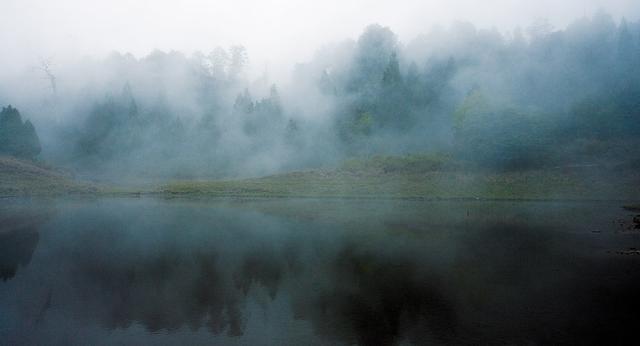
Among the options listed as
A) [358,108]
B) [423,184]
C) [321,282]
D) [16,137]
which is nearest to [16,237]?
[321,282]

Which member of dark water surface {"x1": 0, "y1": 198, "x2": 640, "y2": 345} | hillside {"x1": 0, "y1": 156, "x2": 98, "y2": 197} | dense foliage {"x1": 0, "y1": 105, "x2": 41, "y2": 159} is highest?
dense foliage {"x1": 0, "y1": 105, "x2": 41, "y2": 159}

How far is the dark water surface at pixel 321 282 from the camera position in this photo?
13664 mm

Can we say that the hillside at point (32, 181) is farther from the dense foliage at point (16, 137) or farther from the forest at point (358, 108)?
the forest at point (358, 108)

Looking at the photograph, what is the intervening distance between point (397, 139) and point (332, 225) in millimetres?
61603

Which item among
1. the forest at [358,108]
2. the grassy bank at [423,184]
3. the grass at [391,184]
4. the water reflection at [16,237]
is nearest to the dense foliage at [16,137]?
the forest at [358,108]

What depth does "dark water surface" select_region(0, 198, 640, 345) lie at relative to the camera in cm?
1366

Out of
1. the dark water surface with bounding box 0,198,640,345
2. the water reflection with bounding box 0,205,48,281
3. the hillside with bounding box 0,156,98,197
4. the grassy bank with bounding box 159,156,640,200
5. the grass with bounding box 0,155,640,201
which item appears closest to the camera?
the dark water surface with bounding box 0,198,640,345

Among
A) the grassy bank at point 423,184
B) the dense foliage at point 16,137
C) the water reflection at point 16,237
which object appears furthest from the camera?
the dense foliage at point 16,137

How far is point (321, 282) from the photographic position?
62.1 ft

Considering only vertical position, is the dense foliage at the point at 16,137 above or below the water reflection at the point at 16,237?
above

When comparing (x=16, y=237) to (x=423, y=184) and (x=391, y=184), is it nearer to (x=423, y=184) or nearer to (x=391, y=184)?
(x=391, y=184)

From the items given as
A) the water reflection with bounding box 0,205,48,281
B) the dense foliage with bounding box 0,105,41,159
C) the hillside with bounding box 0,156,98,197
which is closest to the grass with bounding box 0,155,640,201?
the hillside with bounding box 0,156,98,197

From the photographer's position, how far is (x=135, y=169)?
10069cm

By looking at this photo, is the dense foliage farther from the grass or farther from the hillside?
the grass
